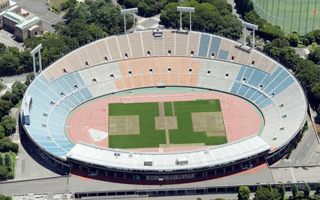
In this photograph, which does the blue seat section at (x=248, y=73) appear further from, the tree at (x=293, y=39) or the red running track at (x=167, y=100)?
the tree at (x=293, y=39)

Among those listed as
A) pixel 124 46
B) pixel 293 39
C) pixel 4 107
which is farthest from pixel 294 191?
pixel 4 107

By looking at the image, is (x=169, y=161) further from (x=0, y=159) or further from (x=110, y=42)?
(x=110, y=42)

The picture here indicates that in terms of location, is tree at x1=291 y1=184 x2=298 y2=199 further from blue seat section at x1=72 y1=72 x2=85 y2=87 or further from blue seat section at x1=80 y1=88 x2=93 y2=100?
blue seat section at x1=72 y1=72 x2=85 y2=87

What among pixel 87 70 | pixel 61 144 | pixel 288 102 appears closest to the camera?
pixel 61 144

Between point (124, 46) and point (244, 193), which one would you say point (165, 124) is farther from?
point (244, 193)

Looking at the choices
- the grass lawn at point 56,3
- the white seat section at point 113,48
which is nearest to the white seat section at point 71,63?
the white seat section at point 113,48

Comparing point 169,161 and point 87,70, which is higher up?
point 87,70

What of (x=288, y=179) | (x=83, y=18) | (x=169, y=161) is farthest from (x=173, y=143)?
(x=83, y=18)
